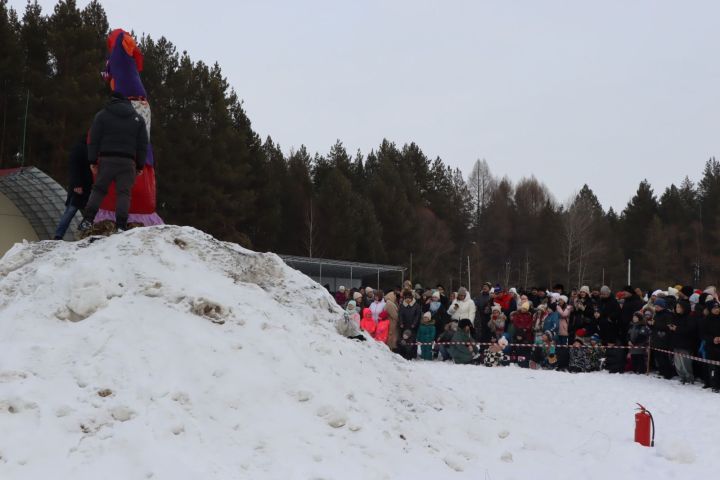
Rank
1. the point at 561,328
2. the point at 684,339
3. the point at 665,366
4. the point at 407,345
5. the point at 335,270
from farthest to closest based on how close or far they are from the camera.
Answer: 1. the point at 335,270
2. the point at 407,345
3. the point at 561,328
4. the point at 665,366
5. the point at 684,339

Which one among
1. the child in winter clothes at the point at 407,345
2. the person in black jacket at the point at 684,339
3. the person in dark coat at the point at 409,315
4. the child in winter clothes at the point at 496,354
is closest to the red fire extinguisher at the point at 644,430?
the person in black jacket at the point at 684,339

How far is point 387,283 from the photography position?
42.6m

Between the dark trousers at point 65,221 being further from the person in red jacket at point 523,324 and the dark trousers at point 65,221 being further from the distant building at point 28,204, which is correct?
the distant building at point 28,204

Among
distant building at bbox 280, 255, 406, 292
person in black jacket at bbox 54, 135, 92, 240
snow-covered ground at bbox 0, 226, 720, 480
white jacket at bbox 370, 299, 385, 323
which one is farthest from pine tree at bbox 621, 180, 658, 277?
person in black jacket at bbox 54, 135, 92, 240

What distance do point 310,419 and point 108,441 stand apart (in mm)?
1523

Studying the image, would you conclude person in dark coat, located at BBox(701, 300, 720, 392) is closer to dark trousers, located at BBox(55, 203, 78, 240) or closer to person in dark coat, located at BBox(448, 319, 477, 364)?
person in dark coat, located at BBox(448, 319, 477, 364)

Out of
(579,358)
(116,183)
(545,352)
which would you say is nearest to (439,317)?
(545,352)

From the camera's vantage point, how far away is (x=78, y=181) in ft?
26.1

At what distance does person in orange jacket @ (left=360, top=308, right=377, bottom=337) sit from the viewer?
48.4ft

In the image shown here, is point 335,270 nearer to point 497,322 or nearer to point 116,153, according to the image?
point 497,322

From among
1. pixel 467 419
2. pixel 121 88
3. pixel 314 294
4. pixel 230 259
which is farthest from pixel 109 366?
pixel 121 88

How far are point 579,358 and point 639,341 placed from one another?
1181 mm

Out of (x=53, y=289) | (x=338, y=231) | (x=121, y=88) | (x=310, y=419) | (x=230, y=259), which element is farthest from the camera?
(x=338, y=231)

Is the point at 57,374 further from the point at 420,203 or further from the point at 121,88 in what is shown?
the point at 420,203
